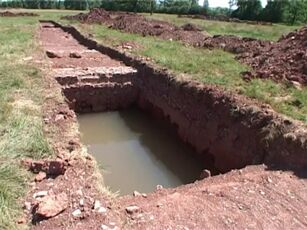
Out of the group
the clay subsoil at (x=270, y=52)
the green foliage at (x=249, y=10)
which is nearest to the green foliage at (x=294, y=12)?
the green foliage at (x=249, y=10)

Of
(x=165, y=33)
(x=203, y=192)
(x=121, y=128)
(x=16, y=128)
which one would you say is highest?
(x=165, y=33)

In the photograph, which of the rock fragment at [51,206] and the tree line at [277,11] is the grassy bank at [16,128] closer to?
the rock fragment at [51,206]

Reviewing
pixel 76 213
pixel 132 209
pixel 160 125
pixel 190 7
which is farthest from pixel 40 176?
pixel 190 7

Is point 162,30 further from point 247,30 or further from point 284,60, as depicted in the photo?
point 284,60

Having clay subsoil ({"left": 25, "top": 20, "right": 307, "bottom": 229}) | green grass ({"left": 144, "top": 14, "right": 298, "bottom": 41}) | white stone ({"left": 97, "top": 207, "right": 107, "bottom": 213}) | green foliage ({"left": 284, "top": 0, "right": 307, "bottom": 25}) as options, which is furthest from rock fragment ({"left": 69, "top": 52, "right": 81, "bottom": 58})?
green foliage ({"left": 284, "top": 0, "right": 307, "bottom": 25})

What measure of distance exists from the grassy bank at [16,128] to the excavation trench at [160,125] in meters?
1.29

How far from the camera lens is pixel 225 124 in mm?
7578

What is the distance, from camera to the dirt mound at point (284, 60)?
29.8 ft

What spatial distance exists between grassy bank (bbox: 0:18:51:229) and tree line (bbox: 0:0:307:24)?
29.0 meters

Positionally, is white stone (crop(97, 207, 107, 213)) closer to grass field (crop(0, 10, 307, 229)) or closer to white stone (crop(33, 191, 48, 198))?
white stone (crop(33, 191, 48, 198))

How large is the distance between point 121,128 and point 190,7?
36606mm

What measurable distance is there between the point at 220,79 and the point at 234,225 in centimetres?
507

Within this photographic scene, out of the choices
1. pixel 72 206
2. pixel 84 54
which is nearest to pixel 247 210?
pixel 72 206

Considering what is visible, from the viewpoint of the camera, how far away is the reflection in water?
7230 mm
